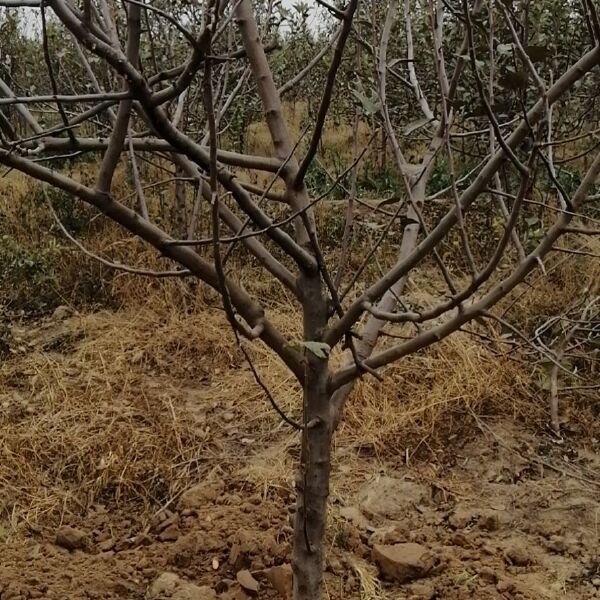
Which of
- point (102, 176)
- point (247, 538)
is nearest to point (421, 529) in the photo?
point (247, 538)

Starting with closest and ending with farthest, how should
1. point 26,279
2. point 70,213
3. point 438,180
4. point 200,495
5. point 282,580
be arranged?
1. point 282,580
2. point 200,495
3. point 26,279
4. point 70,213
5. point 438,180

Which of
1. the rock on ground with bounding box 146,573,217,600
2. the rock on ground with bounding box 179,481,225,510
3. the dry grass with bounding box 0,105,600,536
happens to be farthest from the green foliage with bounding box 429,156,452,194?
the rock on ground with bounding box 146,573,217,600

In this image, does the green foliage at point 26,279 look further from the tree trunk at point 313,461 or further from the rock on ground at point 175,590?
the tree trunk at point 313,461

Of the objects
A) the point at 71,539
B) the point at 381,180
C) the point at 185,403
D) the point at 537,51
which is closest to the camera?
the point at 537,51

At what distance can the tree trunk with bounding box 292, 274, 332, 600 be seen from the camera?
1583 mm

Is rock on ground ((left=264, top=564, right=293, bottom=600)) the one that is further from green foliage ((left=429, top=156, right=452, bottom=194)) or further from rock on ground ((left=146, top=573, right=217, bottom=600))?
green foliage ((left=429, top=156, right=452, bottom=194))

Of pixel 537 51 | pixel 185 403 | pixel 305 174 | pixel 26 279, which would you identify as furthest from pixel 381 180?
pixel 537 51

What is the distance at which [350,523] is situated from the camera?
107 inches

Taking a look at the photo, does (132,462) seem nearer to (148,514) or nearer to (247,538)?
(148,514)

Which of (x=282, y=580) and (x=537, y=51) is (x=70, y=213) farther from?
(x=537, y=51)

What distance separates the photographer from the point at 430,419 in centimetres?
331

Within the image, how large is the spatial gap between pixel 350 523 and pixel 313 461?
1170 millimetres

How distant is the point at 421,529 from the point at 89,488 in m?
1.30

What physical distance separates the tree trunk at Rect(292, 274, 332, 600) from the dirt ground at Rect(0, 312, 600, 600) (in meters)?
0.60
